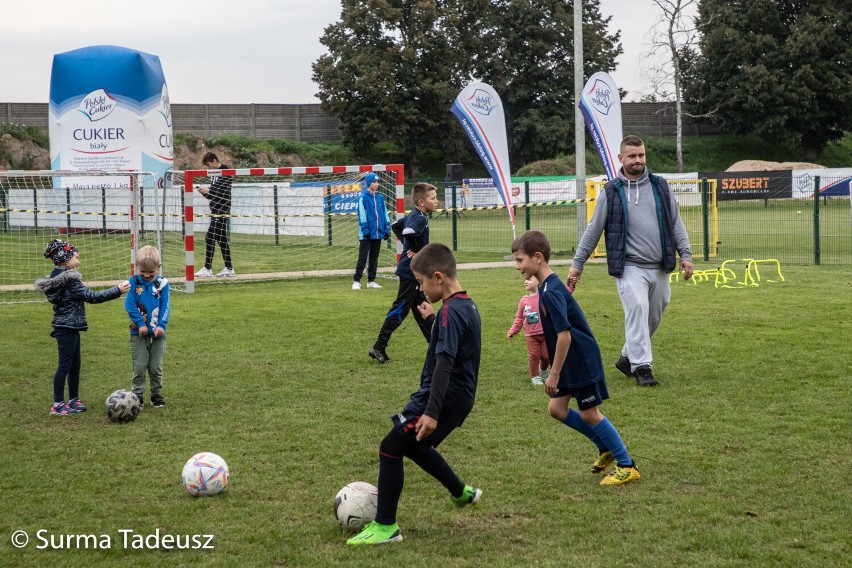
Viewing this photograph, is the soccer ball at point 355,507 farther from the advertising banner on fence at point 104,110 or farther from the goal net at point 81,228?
the advertising banner on fence at point 104,110

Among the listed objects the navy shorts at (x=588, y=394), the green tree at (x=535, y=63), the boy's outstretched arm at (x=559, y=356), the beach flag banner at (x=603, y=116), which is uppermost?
the green tree at (x=535, y=63)

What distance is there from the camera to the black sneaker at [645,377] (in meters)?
7.75

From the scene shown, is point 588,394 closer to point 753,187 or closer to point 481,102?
point 481,102

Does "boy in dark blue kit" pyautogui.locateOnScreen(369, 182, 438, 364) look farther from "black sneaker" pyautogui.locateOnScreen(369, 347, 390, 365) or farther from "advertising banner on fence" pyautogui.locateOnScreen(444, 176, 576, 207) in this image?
"advertising banner on fence" pyautogui.locateOnScreen(444, 176, 576, 207)

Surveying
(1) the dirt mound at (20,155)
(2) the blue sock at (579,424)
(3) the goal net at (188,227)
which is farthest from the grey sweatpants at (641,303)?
(1) the dirt mound at (20,155)

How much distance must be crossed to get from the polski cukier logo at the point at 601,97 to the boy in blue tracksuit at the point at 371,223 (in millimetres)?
5898

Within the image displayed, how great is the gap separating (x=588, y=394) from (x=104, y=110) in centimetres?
2282

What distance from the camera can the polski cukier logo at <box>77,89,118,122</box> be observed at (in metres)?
25.2

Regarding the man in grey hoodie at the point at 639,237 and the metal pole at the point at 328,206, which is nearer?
the man in grey hoodie at the point at 639,237

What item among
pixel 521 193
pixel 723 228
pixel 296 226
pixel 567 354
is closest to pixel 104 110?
pixel 296 226

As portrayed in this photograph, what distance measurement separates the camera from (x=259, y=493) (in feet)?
17.0

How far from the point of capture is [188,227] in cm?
1512

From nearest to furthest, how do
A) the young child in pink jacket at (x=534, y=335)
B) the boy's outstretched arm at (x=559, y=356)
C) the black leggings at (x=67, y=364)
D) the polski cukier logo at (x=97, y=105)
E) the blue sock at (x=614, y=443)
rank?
the boy's outstretched arm at (x=559, y=356) < the blue sock at (x=614, y=443) < the black leggings at (x=67, y=364) < the young child in pink jacket at (x=534, y=335) < the polski cukier logo at (x=97, y=105)

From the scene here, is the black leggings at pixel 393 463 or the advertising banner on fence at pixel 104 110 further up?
the advertising banner on fence at pixel 104 110
